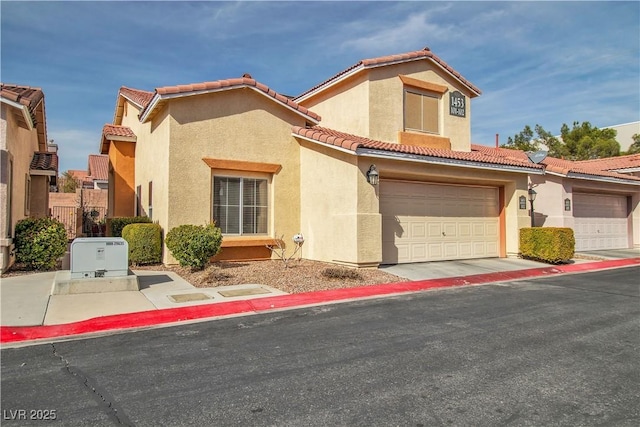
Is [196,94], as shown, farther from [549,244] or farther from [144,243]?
[549,244]

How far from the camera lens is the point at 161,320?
22.5ft

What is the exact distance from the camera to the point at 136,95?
16.5 metres

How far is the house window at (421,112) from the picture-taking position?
49.5 feet

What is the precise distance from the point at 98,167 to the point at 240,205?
79.5 ft

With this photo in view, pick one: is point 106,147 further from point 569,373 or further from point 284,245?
point 569,373

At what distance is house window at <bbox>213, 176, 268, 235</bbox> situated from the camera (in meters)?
12.5

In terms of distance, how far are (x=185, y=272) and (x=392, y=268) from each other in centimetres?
544

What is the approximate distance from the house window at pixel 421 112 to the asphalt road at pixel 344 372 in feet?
29.9

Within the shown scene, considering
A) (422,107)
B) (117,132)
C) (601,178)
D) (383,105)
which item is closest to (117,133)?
(117,132)

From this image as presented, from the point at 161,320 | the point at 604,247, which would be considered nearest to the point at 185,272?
the point at 161,320

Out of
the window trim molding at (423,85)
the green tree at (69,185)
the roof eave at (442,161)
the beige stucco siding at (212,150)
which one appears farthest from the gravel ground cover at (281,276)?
the green tree at (69,185)

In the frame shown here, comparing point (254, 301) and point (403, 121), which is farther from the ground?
point (403, 121)

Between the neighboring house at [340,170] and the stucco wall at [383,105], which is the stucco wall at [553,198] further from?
the stucco wall at [383,105]

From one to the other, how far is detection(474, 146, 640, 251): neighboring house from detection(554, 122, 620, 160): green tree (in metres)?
12.6
